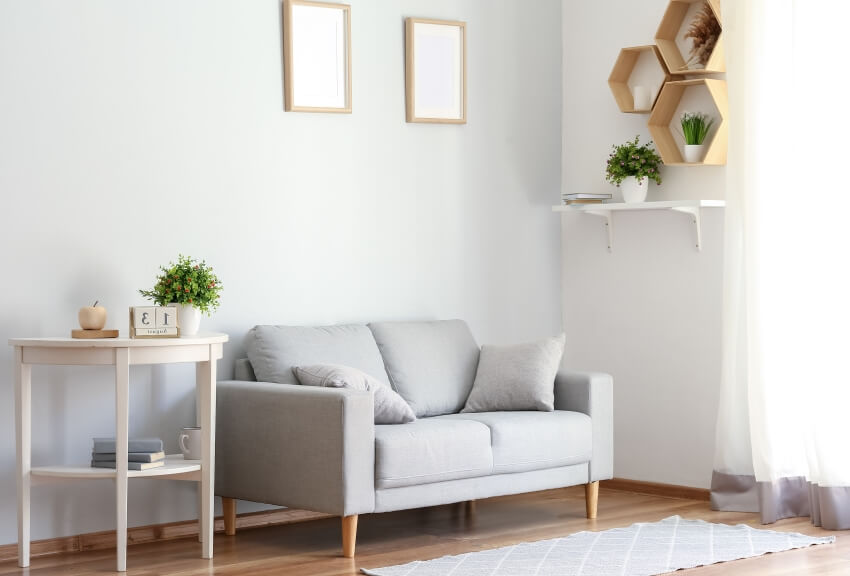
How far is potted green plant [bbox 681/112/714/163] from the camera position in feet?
17.1

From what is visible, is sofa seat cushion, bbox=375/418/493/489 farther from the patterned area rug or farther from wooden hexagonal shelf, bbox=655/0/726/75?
wooden hexagonal shelf, bbox=655/0/726/75

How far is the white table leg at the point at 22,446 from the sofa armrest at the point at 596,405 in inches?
84.0

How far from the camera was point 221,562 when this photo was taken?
160 inches

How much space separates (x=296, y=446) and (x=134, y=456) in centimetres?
55

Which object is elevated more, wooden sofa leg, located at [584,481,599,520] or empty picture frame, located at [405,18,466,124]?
empty picture frame, located at [405,18,466,124]

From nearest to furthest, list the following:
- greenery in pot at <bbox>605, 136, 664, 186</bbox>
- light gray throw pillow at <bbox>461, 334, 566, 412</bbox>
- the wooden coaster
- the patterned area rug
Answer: the patterned area rug → the wooden coaster → light gray throw pillow at <bbox>461, 334, 566, 412</bbox> → greenery in pot at <bbox>605, 136, 664, 186</bbox>

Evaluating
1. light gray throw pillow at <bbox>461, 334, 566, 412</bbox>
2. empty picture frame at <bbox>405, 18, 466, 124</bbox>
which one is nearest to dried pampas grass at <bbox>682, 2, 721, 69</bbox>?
empty picture frame at <bbox>405, 18, 466, 124</bbox>

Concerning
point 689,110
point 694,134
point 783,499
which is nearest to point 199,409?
point 783,499

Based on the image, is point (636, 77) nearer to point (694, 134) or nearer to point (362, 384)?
point (694, 134)

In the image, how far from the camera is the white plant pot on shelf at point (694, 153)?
5.21 meters

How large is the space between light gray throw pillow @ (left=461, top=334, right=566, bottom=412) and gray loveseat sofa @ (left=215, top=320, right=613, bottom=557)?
0.08 meters

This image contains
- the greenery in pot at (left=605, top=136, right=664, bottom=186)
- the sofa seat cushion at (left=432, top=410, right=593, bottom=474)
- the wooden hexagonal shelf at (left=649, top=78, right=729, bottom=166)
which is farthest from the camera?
the greenery in pot at (left=605, top=136, right=664, bottom=186)

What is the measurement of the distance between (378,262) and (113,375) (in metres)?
1.29

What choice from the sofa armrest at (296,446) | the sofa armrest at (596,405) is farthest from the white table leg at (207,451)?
the sofa armrest at (596,405)
